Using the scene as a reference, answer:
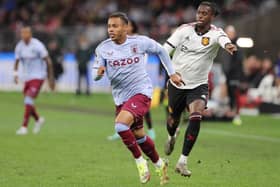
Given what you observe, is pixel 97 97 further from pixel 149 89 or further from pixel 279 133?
Answer: pixel 149 89

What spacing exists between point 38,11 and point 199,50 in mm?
28608

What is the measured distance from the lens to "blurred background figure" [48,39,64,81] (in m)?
35.2

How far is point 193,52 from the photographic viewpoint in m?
13.1

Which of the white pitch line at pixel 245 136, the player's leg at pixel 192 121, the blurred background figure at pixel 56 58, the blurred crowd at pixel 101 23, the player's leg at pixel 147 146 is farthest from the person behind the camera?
the blurred background figure at pixel 56 58

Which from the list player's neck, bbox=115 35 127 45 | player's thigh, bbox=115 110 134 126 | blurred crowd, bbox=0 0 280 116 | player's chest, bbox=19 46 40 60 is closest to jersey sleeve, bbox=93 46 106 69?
player's neck, bbox=115 35 127 45

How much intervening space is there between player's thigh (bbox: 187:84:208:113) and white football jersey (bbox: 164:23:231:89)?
0.28 ft

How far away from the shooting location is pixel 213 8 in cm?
1281

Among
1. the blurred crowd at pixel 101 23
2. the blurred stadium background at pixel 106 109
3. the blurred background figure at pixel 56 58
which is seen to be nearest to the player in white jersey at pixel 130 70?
the blurred stadium background at pixel 106 109

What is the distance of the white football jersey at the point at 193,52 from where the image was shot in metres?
13.0

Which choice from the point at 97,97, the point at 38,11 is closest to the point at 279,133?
the point at 97,97

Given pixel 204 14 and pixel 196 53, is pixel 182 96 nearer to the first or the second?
pixel 196 53

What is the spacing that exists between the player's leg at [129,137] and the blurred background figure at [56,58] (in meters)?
24.3

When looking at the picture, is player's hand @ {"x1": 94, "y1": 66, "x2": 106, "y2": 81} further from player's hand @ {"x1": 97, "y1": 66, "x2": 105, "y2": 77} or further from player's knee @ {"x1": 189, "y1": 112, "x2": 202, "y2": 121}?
player's knee @ {"x1": 189, "y1": 112, "x2": 202, "y2": 121}

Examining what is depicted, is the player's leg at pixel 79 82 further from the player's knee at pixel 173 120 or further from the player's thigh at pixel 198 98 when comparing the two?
the player's thigh at pixel 198 98
